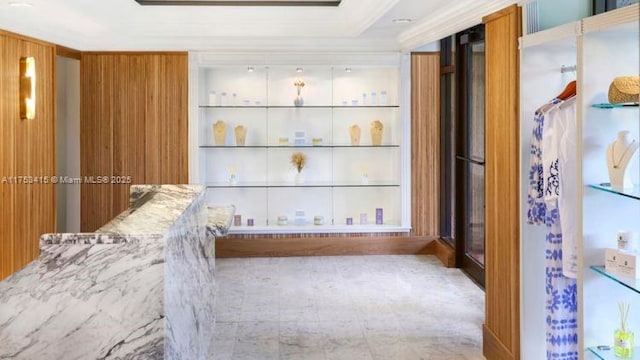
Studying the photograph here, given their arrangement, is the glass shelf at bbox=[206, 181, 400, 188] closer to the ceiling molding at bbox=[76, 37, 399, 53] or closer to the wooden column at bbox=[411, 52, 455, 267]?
the wooden column at bbox=[411, 52, 455, 267]

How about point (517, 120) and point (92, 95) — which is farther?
point (92, 95)

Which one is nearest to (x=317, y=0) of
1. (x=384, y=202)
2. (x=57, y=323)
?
(x=384, y=202)

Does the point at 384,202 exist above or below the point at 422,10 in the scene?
below

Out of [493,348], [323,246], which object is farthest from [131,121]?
[493,348]

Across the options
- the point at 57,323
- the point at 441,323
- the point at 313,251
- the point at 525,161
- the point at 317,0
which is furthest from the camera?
the point at 313,251

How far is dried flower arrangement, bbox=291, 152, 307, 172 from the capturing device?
6860 millimetres

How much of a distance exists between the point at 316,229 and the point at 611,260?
4442mm

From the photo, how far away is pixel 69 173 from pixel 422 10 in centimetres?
395

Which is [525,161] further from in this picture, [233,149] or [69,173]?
[69,173]

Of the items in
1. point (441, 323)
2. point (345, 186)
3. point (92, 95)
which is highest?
point (92, 95)

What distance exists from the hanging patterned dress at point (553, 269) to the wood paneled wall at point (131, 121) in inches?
163

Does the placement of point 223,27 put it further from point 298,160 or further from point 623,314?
point 623,314

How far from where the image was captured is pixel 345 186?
6953mm

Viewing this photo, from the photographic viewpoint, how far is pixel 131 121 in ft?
21.3
